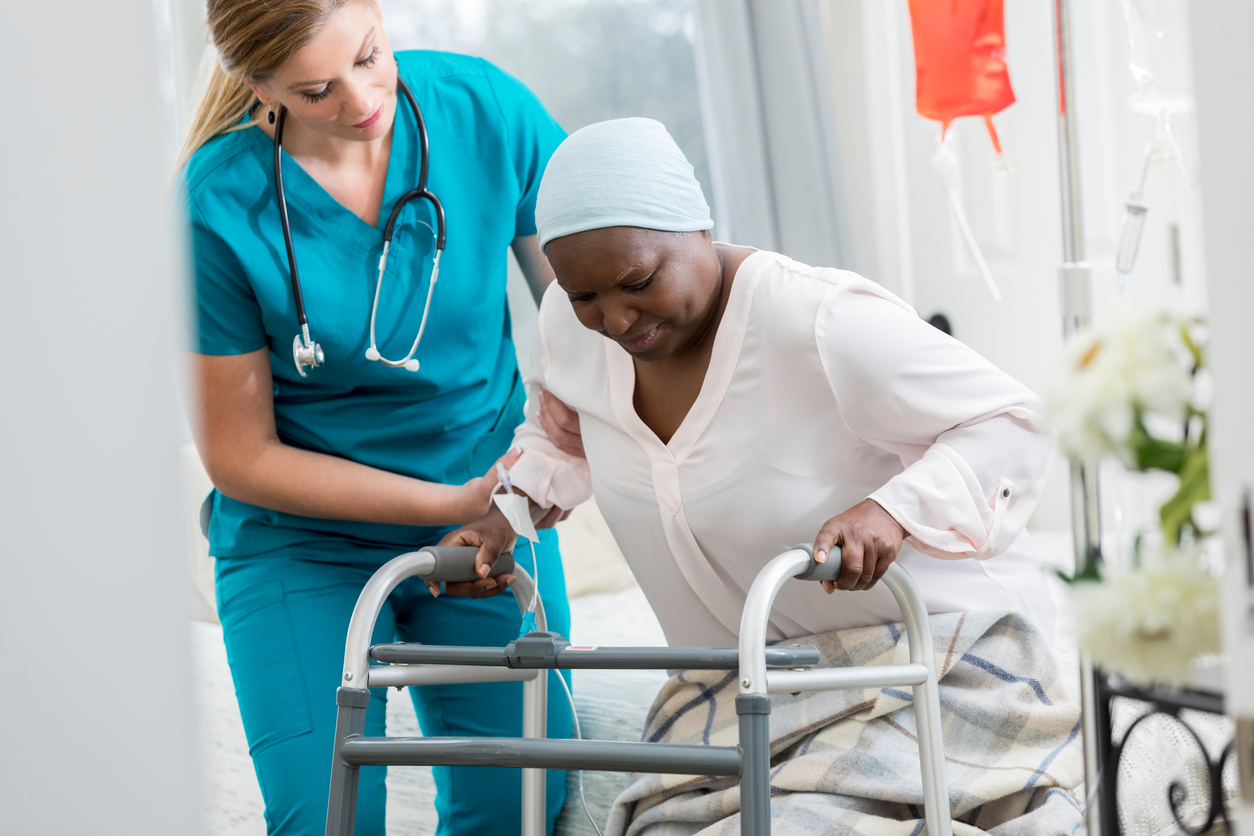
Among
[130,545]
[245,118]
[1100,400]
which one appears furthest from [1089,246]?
[130,545]

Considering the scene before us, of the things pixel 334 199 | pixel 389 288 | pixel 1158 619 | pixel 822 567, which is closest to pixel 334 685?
pixel 389 288

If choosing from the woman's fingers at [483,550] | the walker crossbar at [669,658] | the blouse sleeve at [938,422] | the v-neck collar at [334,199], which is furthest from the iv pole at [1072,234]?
the v-neck collar at [334,199]

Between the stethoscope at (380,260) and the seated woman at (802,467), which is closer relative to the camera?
the seated woman at (802,467)

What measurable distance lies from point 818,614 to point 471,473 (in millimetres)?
574

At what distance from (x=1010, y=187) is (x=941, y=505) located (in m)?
1.95

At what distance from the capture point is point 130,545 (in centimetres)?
42

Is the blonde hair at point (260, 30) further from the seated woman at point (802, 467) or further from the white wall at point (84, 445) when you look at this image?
the white wall at point (84, 445)

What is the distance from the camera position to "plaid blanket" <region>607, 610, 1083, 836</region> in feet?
3.49

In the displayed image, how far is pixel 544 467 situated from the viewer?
135cm

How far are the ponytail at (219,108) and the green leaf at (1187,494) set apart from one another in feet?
4.15

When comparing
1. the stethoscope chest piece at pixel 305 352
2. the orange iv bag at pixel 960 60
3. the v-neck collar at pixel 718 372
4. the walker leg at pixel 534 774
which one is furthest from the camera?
the orange iv bag at pixel 960 60

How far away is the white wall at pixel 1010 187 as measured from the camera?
2.46m

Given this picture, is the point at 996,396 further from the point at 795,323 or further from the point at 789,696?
the point at 789,696

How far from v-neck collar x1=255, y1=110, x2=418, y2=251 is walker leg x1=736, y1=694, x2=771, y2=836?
2.79 feet
